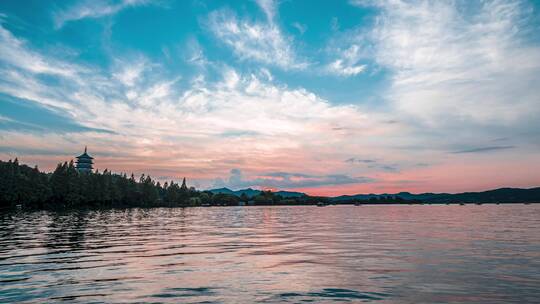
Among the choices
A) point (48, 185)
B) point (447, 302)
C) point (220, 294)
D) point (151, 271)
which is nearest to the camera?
point (447, 302)

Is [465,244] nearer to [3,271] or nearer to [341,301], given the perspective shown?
[341,301]

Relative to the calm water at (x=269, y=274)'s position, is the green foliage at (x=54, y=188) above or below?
above

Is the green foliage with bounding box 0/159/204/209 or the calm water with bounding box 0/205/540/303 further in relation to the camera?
the green foliage with bounding box 0/159/204/209

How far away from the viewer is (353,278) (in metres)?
19.3

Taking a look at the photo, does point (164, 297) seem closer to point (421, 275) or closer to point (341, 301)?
point (341, 301)

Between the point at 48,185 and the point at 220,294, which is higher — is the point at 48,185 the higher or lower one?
the higher one

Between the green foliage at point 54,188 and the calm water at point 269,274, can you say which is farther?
the green foliage at point 54,188

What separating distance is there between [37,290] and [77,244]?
1908cm

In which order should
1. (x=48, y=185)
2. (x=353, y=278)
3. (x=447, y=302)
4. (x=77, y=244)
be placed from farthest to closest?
(x=48, y=185), (x=77, y=244), (x=353, y=278), (x=447, y=302)

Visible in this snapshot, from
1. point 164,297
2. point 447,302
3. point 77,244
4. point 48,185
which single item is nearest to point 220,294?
point 164,297

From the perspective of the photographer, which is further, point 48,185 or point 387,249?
point 48,185

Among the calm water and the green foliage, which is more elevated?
the green foliage

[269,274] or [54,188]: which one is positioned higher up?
[54,188]

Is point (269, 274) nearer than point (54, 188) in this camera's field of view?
Yes
